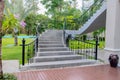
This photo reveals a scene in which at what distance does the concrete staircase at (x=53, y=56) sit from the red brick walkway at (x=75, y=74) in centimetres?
81

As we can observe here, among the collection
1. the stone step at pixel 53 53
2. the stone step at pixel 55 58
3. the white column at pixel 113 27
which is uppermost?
the white column at pixel 113 27

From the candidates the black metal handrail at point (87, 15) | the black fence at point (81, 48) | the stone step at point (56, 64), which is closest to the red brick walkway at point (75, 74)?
the stone step at point (56, 64)

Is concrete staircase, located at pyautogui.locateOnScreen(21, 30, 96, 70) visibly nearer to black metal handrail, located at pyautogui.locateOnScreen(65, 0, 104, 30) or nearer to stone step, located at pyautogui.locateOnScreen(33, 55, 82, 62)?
stone step, located at pyautogui.locateOnScreen(33, 55, 82, 62)

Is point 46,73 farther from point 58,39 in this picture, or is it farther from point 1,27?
point 58,39

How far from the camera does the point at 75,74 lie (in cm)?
646

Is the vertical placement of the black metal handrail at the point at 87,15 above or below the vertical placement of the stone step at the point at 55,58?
above

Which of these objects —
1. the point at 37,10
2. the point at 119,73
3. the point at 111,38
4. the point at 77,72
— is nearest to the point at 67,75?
the point at 77,72

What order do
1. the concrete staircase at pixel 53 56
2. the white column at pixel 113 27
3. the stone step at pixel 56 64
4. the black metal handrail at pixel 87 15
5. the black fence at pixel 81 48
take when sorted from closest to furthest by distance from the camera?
the stone step at pixel 56 64 → the concrete staircase at pixel 53 56 → the white column at pixel 113 27 → the black fence at pixel 81 48 → the black metal handrail at pixel 87 15

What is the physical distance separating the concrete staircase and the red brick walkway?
2.66ft

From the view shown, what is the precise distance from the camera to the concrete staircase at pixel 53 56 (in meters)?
7.72

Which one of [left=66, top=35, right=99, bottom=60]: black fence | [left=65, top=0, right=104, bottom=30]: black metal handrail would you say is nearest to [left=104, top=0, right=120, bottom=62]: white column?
[left=66, top=35, right=99, bottom=60]: black fence

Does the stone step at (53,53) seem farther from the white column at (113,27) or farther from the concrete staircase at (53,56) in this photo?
the white column at (113,27)

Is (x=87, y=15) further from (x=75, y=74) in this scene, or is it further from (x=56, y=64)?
(x=75, y=74)

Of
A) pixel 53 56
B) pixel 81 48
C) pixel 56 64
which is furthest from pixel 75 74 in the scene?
pixel 81 48
